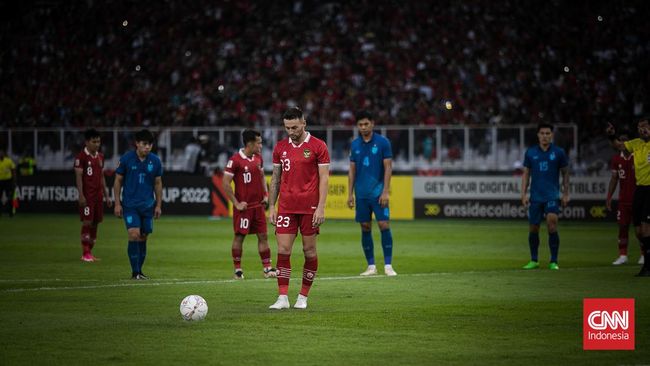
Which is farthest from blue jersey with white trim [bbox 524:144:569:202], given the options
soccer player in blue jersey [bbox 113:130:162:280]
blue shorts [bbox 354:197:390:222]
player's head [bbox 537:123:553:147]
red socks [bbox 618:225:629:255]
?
soccer player in blue jersey [bbox 113:130:162:280]

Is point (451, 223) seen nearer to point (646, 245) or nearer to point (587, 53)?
point (587, 53)

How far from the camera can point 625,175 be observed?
20.3 m

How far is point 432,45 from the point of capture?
139 ft

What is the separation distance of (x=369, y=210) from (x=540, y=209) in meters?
2.93

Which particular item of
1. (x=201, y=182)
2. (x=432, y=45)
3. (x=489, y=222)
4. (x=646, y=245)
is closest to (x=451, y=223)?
(x=489, y=222)

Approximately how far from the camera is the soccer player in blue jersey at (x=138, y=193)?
1673 centimetres

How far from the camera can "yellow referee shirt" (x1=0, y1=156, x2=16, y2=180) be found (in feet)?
105

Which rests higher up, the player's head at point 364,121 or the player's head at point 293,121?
the player's head at point 364,121

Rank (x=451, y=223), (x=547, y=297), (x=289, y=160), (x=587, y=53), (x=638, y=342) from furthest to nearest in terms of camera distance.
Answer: (x=587, y=53)
(x=451, y=223)
(x=547, y=297)
(x=289, y=160)
(x=638, y=342)

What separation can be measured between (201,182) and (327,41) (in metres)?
10.5

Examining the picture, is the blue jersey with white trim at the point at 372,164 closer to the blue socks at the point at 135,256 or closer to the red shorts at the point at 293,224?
the blue socks at the point at 135,256

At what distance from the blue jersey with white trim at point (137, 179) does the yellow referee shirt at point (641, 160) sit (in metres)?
7.41

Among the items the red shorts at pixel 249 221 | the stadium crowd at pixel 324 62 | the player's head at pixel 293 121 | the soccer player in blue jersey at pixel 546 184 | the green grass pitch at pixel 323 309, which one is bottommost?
the green grass pitch at pixel 323 309

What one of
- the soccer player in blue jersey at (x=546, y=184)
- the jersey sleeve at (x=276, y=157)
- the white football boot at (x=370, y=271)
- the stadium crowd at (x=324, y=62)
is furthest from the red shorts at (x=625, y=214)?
the stadium crowd at (x=324, y=62)
